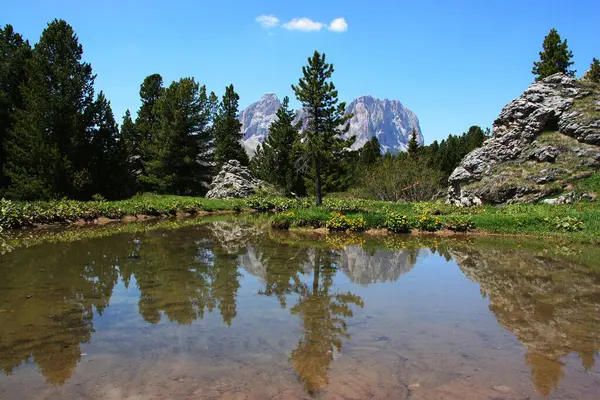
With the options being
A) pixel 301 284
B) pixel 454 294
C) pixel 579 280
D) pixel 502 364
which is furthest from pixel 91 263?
pixel 579 280

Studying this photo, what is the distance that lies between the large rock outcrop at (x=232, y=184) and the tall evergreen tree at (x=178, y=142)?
208 centimetres

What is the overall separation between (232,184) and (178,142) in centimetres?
731

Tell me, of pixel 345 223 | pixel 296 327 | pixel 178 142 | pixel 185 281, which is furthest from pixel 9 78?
pixel 296 327

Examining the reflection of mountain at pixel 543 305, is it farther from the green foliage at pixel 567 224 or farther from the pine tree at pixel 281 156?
the pine tree at pixel 281 156

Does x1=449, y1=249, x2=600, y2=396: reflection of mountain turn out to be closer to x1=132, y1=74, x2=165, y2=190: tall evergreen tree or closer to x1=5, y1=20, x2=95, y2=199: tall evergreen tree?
x1=5, y1=20, x2=95, y2=199: tall evergreen tree

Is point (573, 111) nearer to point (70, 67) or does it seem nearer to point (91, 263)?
point (91, 263)

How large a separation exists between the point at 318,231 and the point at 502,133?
21.1 meters

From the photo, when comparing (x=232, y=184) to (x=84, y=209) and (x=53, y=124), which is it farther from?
(x=84, y=209)

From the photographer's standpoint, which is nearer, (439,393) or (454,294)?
(439,393)

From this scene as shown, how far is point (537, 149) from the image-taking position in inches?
1184

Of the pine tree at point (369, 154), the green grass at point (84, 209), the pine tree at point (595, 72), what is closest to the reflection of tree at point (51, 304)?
the green grass at point (84, 209)

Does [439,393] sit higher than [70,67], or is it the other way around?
[70,67]

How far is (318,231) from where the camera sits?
2216cm

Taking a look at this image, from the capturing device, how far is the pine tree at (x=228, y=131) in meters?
54.2
